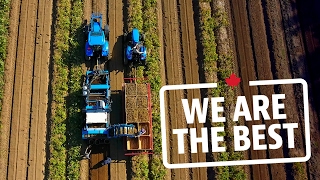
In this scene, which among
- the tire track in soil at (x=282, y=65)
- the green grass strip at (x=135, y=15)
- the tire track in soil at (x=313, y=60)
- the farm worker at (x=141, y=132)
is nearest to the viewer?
the farm worker at (x=141, y=132)

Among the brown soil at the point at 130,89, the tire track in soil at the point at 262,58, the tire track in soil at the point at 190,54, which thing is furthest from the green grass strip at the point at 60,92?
the tire track in soil at the point at 262,58

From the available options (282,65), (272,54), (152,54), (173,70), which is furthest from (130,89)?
(282,65)

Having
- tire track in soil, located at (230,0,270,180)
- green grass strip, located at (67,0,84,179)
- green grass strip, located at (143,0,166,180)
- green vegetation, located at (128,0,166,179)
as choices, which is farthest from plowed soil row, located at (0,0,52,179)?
tire track in soil, located at (230,0,270,180)

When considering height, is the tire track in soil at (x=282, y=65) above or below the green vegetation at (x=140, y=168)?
above

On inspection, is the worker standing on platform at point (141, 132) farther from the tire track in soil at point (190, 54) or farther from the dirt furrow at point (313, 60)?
the dirt furrow at point (313, 60)

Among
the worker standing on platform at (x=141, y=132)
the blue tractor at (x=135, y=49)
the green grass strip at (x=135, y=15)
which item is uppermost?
the green grass strip at (x=135, y=15)

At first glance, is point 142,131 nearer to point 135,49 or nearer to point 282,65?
point 135,49

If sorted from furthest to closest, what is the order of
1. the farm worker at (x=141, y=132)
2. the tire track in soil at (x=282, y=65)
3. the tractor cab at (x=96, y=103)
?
the tire track in soil at (x=282, y=65) → the tractor cab at (x=96, y=103) → the farm worker at (x=141, y=132)

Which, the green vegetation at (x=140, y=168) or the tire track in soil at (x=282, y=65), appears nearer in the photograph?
the green vegetation at (x=140, y=168)
